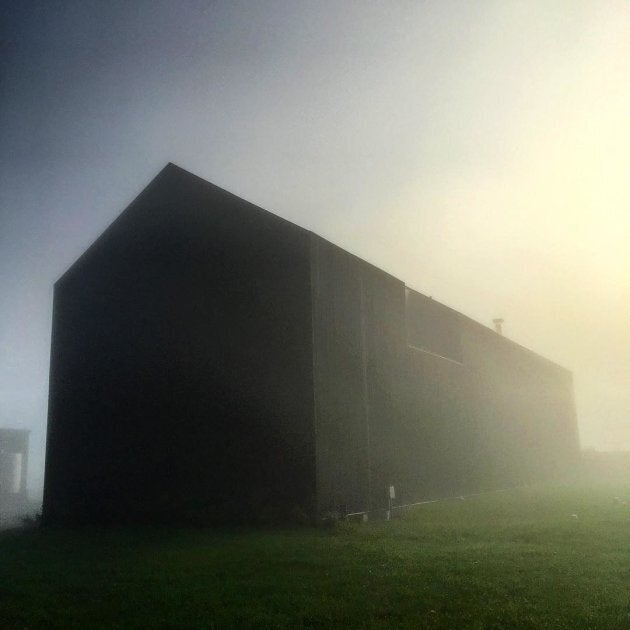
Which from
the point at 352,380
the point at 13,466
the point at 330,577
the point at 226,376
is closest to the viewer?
the point at 330,577

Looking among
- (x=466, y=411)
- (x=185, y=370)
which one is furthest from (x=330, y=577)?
(x=466, y=411)

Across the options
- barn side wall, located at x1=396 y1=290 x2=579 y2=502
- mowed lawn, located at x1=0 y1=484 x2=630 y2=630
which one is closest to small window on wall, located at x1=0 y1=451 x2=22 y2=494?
mowed lawn, located at x1=0 y1=484 x2=630 y2=630

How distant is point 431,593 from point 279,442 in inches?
369

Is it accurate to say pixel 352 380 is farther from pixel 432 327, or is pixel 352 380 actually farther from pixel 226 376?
pixel 432 327

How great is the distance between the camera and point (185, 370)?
20.1 meters

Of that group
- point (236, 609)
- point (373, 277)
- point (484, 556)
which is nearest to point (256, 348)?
point (373, 277)

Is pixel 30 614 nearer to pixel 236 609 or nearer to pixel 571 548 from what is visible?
pixel 236 609

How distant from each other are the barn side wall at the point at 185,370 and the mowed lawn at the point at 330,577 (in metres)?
2.11

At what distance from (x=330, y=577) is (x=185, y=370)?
36.3 ft

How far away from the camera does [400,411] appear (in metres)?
22.6

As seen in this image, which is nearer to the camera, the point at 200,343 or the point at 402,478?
the point at 200,343

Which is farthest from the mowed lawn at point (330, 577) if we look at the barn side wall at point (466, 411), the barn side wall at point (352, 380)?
the barn side wall at point (466, 411)

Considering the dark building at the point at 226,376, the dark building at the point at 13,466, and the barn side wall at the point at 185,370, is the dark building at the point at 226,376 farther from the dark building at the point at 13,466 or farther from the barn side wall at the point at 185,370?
the dark building at the point at 13,466

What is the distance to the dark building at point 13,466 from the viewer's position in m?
43.0
